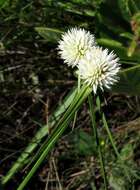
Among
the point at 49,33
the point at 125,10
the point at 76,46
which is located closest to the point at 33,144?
the point at 49,33

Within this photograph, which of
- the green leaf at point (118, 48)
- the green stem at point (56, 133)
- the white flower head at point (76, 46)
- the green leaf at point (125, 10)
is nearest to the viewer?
the green stem at point (56, 133)

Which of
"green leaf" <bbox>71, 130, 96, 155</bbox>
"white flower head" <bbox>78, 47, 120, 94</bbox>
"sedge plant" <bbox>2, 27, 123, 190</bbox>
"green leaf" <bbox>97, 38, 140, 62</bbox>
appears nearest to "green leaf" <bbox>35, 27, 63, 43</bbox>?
"green leaf" <bbox>97, 38, 140, 62</bbox>

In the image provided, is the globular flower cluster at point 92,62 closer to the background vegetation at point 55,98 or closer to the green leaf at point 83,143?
the background vegetation at point 55,98

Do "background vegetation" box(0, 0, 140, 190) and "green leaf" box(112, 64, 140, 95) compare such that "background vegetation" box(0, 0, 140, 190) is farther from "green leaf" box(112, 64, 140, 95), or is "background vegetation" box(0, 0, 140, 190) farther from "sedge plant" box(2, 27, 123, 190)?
"sedge plant" box(2, 27, 123, 190)

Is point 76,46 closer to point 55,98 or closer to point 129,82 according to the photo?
point 129,82

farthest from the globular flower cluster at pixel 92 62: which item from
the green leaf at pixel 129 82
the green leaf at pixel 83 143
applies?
the green leaf at pixel 83 143

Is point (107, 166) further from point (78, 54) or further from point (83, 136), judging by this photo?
point (78, 54)
